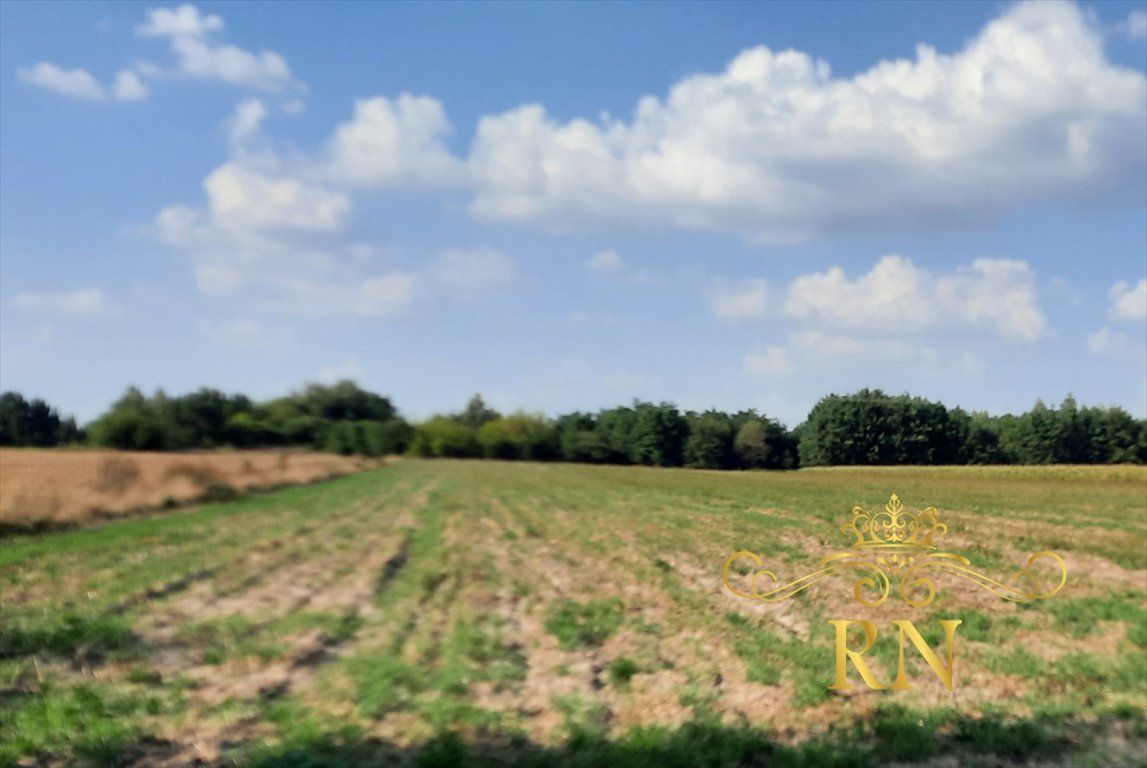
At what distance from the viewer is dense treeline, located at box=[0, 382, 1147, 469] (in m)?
5.81

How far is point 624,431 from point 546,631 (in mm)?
1746

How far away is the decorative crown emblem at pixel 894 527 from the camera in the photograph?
24.0ft

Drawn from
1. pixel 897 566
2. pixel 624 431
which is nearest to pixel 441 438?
pixel 624 431

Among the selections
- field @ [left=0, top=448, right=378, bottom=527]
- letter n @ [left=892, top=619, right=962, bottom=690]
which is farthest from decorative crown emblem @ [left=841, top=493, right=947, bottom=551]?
field @ [left=0, top=448, right=378, bottom=527]

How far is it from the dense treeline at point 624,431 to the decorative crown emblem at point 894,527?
1.45ft

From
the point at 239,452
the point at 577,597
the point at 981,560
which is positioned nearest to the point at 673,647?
the point at 577,597

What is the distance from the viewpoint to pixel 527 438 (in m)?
6.25

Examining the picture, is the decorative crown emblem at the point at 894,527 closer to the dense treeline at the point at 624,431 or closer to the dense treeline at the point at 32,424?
the dense treeline at the point at 624,431

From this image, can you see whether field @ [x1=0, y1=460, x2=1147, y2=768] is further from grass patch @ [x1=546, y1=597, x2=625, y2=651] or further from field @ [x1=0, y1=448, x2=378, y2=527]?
field @ [x1=0, y1=448, x2=378, y2=527]

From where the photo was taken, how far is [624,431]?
22.9 feet

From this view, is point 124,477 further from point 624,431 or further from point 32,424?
point 624,431

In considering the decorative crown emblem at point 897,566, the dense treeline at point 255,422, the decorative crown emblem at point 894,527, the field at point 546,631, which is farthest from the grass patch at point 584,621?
the decorative crown emblem at point 894,527

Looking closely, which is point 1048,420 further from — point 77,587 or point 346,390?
point 77,587

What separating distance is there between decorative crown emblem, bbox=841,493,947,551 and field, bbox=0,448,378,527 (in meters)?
4.36
